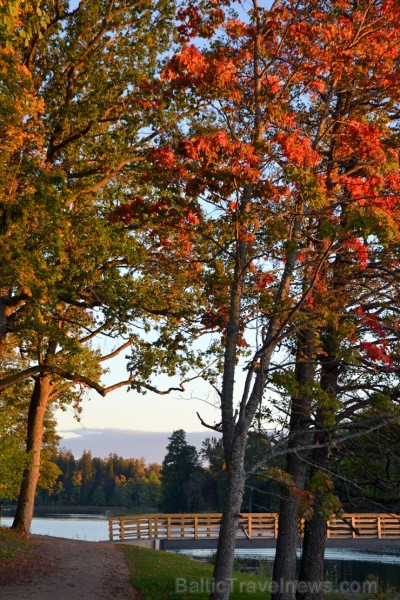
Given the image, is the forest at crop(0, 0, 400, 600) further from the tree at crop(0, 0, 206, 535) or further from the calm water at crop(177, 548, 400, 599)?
the calm water at crop(177, 548, 400, 599)

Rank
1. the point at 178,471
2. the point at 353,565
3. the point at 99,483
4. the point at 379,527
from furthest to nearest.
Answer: the point at 99,483 → the point at 178,471 → the point at 353,565 → the point at 379,527

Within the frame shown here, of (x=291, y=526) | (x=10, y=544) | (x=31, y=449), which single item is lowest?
(x=10, y=544)

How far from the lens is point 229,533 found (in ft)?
31.7

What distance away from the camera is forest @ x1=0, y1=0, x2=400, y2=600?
35.2ft

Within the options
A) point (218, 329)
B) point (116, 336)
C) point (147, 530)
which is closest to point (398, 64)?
point (218, 329)

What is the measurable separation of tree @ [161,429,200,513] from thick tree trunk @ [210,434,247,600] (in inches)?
3108

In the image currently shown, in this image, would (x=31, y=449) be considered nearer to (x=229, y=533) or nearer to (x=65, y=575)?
(x=65, y=575)

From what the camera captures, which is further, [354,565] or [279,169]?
[354,565]

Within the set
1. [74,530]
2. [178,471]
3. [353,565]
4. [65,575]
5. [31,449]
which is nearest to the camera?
[65,575]

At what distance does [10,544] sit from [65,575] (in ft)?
14.9

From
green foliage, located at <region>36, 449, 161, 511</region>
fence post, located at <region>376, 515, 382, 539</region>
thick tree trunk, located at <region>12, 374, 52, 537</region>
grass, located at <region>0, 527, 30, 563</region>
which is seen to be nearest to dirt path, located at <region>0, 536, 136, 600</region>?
grass, located at <region>0, 527, 30, 563</region>

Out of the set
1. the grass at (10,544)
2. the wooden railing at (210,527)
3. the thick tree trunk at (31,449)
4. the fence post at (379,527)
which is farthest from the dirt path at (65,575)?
the fence post at (379,527)

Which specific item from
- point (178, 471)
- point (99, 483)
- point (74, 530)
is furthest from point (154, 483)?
point (74, 530)

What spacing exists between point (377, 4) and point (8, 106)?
791 cm
